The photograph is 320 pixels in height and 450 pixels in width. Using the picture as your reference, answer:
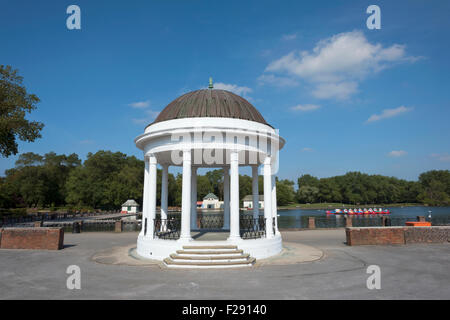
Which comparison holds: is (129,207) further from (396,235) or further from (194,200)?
(396,235)

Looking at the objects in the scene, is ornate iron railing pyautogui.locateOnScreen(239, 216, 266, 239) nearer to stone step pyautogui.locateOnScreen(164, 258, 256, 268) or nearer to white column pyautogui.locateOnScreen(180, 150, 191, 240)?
stone step pyautogui.locateOnScreen(164, 258, 256, 268)

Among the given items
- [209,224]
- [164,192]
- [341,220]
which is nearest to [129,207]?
A: [209,224]

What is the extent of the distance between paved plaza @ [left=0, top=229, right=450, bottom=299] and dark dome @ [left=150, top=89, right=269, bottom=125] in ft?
25.3

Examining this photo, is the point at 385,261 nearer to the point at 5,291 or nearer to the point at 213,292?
the point at 213,292

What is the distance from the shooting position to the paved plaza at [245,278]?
814 cm

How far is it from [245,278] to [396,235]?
12947 millimetres

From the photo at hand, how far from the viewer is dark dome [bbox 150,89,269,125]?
14.7 metres

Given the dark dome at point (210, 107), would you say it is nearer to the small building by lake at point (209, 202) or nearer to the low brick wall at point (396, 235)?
the low brick wall at point (396, 235)

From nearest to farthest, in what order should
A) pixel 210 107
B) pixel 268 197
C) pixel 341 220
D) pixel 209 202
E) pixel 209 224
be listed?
pixel 210 107 < pixel 268 197 < pixel 209 224 < pixel 341 220 < pixel 209 202

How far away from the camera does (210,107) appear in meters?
14.9

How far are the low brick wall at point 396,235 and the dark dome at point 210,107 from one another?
9.84 metres

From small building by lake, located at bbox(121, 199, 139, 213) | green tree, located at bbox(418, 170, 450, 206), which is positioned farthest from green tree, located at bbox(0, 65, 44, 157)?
green tree, located at bbox(418, 170, 450, 206)

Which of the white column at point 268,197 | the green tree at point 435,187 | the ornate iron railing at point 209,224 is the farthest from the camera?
the green tree at point 435,187

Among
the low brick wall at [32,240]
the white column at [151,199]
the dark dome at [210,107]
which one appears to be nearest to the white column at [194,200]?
the white column at [151,199]
